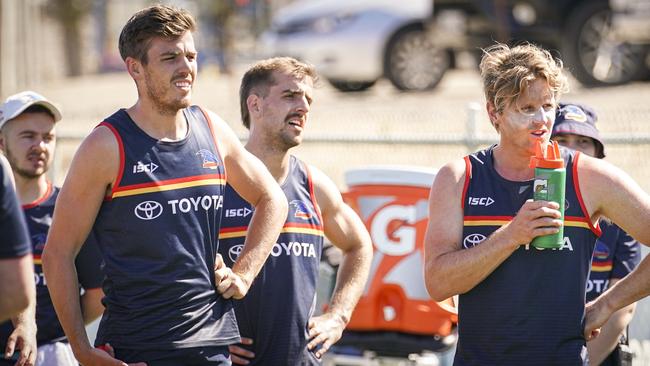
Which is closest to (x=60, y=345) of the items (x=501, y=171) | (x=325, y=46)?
(x=501, y=171)

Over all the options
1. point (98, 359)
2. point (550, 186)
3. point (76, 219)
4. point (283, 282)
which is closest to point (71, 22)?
point (283, 282)

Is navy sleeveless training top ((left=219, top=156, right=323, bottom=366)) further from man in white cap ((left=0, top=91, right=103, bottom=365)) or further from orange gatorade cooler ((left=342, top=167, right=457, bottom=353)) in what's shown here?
orange gatorade cooler ((left=342, top=167, right=457, bottom=353))

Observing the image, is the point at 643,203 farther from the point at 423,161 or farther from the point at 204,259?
the point at 423,161

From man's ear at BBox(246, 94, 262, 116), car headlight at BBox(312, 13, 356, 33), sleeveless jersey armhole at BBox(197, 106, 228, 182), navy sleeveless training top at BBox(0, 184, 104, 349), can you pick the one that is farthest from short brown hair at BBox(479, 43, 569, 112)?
car headlight at BBox(312, 13, 356, 33)

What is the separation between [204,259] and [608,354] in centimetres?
202

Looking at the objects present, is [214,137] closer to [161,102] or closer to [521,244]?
[161,102]

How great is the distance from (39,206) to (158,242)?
4.43 ft

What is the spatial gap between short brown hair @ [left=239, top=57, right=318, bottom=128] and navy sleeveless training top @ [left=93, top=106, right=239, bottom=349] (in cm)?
100

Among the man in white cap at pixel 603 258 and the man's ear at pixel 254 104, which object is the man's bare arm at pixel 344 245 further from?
the man in white cap at pixel 603 258

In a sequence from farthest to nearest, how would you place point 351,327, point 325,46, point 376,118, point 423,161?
point 325,46
point 376,118
point 423,161
point 351,327

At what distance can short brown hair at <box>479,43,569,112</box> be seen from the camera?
3.82 m

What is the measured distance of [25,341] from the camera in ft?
13.8

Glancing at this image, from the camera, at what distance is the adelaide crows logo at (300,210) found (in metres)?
4.57

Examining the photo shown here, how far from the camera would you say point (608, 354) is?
4.81m
